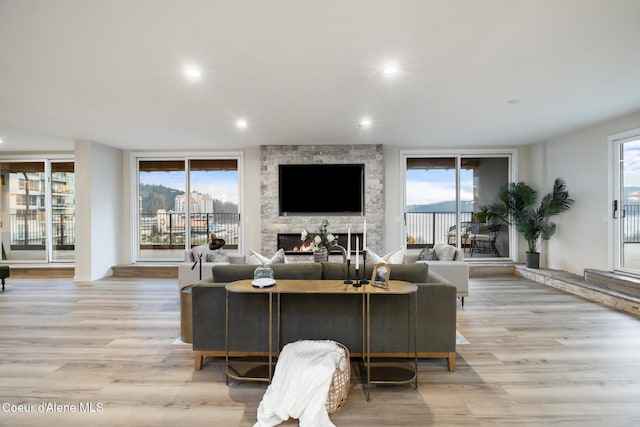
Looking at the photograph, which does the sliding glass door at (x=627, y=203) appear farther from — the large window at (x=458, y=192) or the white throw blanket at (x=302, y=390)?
the white throw blanket at (x=302, y=390)

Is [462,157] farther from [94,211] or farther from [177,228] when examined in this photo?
[94,211]

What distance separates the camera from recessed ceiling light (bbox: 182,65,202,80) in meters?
3.04

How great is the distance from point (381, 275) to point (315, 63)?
2.01m

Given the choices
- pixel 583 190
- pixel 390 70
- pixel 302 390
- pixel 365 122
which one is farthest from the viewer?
pixel 583 190

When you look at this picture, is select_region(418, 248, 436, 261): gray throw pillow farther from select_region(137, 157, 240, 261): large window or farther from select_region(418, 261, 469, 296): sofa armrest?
select_region(137, 157, 240, 261): large window

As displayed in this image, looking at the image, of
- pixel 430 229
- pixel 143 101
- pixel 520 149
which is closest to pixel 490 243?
pixel 430 229

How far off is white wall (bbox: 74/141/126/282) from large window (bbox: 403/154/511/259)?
20.7 ft

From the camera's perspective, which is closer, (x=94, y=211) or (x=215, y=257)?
(x=215, y=257)

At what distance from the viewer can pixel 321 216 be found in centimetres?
674

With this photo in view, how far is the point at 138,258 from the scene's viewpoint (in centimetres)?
725

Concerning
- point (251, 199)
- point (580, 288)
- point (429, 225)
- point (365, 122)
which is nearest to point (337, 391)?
point (365, 122)

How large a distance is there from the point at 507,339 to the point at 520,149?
16.9 ft

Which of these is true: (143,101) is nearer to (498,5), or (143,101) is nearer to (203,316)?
(203,316)

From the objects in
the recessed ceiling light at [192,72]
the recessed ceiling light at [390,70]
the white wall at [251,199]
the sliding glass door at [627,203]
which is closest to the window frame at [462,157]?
the sliding glass door at [627,203]
